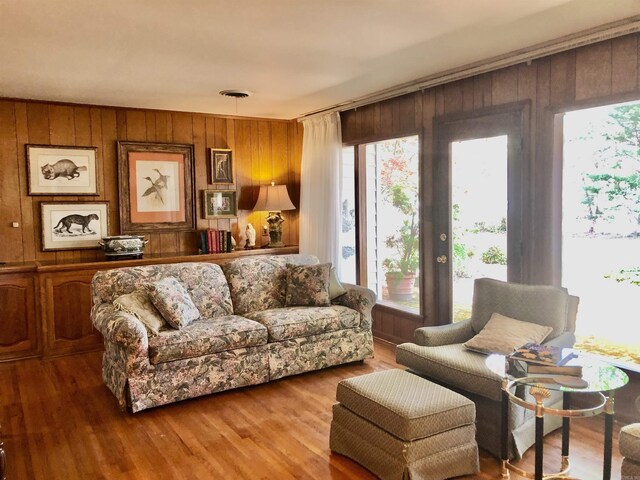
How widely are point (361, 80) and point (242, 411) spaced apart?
9.20 ft

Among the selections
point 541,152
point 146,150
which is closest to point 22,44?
point 146,150

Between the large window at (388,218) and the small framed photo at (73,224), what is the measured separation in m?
2.51

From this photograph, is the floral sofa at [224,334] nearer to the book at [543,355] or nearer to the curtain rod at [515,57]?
the curtain rod at [515,57]

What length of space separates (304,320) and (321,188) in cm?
205

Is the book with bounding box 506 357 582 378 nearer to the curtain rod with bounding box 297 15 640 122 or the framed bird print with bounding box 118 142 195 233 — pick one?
the curtain rod with bounding box 297 15 640 122

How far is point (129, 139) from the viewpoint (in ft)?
17.8

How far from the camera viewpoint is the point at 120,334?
130 inches

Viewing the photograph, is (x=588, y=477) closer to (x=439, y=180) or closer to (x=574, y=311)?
(x=574, y=311)

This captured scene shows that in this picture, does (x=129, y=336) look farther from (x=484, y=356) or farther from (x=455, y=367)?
(x=484, y=356)

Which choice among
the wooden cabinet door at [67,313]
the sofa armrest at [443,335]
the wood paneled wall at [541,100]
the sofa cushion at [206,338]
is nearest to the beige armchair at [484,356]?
the sofa armrest at [443,335]

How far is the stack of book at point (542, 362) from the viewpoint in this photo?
2346 mm

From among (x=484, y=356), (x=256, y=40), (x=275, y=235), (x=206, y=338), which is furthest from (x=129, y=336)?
(x=275, y=235)

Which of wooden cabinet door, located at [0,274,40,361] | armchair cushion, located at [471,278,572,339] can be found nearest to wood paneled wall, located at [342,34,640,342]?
armchair cushion, located at [471,278,572,339]

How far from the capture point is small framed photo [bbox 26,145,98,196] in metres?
4.98
